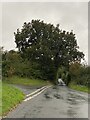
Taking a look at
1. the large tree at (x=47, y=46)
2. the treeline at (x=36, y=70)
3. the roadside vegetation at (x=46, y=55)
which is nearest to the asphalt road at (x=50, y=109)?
the treeline at (x=36, y=70)

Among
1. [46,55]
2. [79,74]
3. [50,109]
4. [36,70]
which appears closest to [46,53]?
A: [46,55]

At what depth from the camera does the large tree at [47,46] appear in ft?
245

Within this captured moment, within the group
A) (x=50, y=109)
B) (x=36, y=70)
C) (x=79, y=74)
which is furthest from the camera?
(x=36, y=70)

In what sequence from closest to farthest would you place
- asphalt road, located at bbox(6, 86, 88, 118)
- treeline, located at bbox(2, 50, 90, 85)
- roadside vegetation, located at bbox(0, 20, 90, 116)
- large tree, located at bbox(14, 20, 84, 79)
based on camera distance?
asphalt road, located at bbox(6, 86, 88, 118), treeline, located at bbox(2, 50, 90, 85), roadside vegetation, located at bbox(0, 20, 90, 116), large tree, located at bbox(14, 20, 84, 79)

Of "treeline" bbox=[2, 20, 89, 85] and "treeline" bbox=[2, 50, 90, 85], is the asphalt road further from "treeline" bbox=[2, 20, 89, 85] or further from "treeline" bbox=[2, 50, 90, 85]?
"treeline" bbox=[2, 20, 89, 85]

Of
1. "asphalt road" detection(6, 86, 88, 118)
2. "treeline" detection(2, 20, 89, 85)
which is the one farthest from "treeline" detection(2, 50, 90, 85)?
"asphalt road" detection(6, 86, 88, 118)

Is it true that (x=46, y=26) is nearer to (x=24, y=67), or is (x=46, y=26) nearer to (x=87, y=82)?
(x=24, y=67)

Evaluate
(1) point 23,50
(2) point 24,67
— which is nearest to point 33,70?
(2) point 24,67

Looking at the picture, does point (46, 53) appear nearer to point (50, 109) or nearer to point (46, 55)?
point (46, 55)

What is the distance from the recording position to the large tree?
74625 millimetres

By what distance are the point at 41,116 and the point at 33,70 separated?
2318 inches

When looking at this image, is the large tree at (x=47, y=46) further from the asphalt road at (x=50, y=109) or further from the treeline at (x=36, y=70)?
the asphalt road at (x=50, y=109)

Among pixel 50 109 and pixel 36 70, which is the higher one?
pixel 36 70

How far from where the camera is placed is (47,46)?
74938 mm
